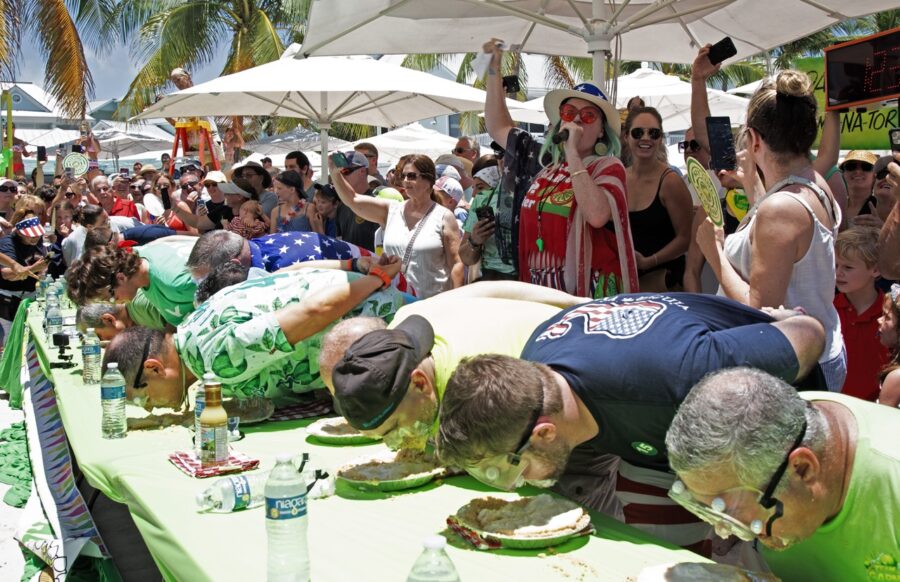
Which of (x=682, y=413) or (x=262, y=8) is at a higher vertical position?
(x=262, y=8)

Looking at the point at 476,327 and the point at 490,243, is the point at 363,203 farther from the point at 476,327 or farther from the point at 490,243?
the point at 476,327

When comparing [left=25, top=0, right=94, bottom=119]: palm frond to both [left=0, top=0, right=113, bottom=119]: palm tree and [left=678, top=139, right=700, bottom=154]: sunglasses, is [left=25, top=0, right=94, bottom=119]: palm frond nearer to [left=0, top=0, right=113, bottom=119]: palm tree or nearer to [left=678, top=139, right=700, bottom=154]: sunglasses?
[left=0, top=0, right=113, bottom=119]: palm tree

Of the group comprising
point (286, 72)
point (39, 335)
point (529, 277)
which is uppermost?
point (286, 72)

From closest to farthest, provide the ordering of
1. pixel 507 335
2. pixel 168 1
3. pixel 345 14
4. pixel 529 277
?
pixel 507 335 → pixel 529 277 → pixel 345 14 → pixel 168 1

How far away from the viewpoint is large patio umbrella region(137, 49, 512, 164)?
21.1ft

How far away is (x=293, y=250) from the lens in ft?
13.4

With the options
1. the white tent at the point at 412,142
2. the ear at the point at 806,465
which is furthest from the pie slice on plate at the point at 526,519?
the white tent at the point at 412,142

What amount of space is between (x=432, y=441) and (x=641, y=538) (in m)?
0.70

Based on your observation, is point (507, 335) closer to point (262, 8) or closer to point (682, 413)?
point (682, 413)

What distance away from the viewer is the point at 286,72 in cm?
655

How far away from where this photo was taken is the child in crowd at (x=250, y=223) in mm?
6043

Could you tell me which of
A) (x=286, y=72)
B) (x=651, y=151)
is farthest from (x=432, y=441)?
(x=286, y=72)

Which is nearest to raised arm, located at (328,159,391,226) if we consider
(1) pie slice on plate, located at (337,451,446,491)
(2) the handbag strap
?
(2) the handbag strap

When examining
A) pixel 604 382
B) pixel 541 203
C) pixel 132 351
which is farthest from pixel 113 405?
pixel 604 382
